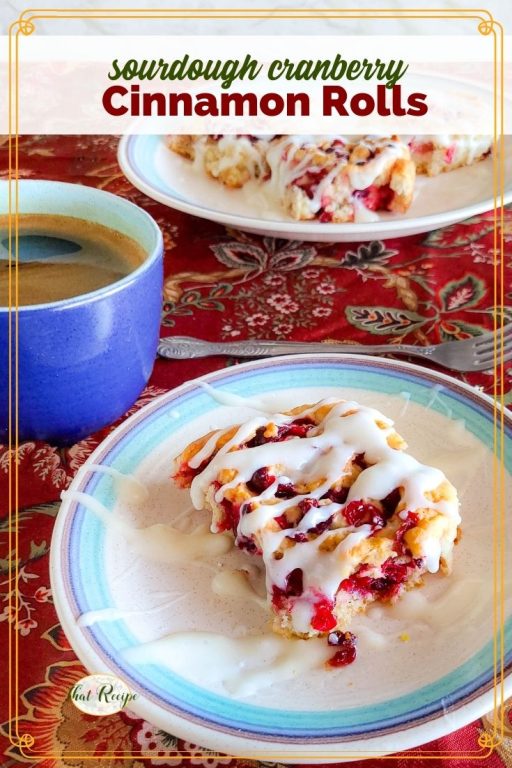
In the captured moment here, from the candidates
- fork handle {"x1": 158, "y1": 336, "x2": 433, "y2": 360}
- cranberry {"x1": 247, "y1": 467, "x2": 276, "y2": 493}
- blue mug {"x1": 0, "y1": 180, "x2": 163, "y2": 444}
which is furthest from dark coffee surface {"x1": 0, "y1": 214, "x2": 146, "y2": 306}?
cranberry {"x1": 247, "y1": 467, "x2": 276, "y2": 493}

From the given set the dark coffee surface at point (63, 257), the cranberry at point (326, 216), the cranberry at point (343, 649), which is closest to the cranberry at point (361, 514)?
the cranberry at point (343, 649)

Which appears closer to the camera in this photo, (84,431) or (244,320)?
(84,431)

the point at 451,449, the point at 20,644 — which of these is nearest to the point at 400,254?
the point at 451,449

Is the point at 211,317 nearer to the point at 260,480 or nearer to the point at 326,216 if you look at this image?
→ the point at 326,216

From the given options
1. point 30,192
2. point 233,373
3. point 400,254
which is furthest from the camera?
point 400,254

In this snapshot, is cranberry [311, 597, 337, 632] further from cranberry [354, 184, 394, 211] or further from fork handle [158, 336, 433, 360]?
cranberry [354, 184, 394, 211]

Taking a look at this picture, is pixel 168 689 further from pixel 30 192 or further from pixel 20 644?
pixel 30 192
